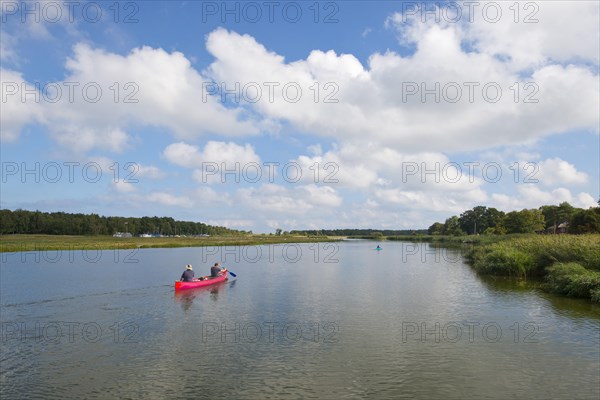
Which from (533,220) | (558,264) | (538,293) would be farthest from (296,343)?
(533,220)

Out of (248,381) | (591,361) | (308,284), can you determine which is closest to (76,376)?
(248,381)

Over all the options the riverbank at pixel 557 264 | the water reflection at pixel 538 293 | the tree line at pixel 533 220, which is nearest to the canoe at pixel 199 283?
the water reflection at pixel 538 293

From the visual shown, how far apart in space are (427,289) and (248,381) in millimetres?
24935

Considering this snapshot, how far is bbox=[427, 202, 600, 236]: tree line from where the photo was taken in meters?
81.3

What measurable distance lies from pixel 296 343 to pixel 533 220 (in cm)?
12117

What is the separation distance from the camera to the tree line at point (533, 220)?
81.3 m

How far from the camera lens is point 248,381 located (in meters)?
14.4

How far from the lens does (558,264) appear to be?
3388cm

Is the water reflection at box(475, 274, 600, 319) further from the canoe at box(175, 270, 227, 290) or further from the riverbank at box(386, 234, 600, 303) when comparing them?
the canoe at box(175, 270, 227, 290)

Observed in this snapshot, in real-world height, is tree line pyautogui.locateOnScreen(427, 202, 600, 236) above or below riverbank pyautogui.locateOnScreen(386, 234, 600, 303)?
above

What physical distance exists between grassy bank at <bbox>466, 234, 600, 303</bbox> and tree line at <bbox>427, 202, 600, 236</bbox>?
3825 cm

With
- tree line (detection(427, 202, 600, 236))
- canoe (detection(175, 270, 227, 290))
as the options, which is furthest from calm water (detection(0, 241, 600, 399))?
tree line (detection(427, 202, 600, 236))

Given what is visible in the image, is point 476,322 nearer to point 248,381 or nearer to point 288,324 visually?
point 288,324

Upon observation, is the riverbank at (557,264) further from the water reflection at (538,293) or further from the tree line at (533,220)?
the tree line at (533,220)
